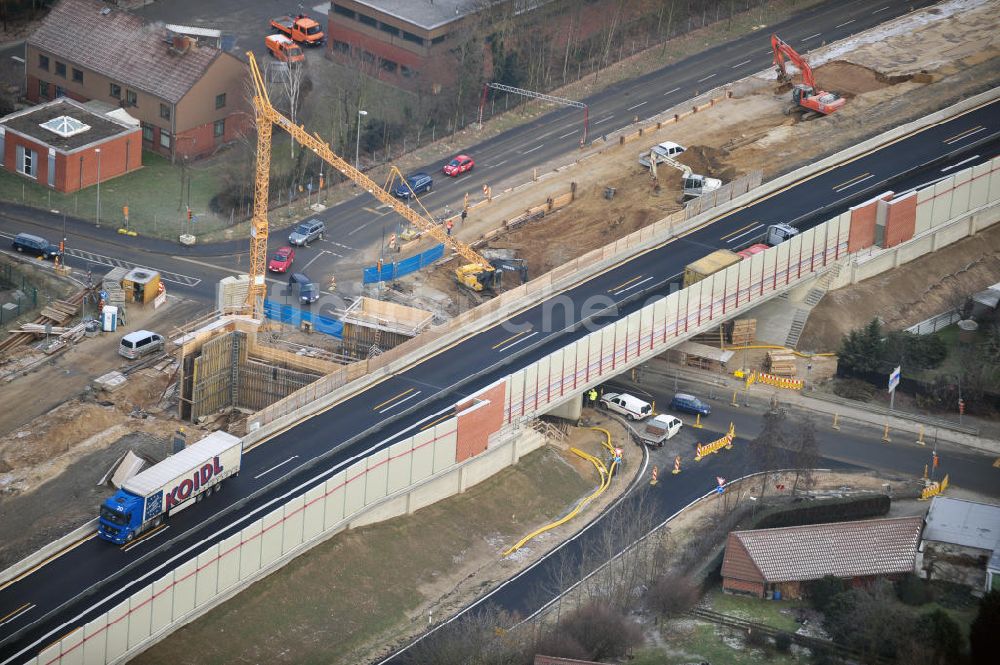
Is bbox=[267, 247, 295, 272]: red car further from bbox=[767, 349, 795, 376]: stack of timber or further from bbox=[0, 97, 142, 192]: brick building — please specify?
bbox=[767, 349, 795, 376]: stack of timber

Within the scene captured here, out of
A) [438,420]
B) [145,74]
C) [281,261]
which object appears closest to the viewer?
[438,420]

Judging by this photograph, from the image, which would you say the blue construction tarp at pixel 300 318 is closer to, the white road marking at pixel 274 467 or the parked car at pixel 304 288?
the parked car at pixel 304 288

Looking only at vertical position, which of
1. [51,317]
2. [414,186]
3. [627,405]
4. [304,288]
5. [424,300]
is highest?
[414,186]

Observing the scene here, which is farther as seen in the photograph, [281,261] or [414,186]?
[414,186]

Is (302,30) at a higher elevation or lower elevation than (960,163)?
lower

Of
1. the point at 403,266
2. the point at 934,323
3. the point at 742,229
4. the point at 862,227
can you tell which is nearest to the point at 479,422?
the point at 403,266

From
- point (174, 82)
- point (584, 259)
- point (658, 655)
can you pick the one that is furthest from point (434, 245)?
point (658, 655)

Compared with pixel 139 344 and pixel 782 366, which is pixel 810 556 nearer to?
pixel 782 366
